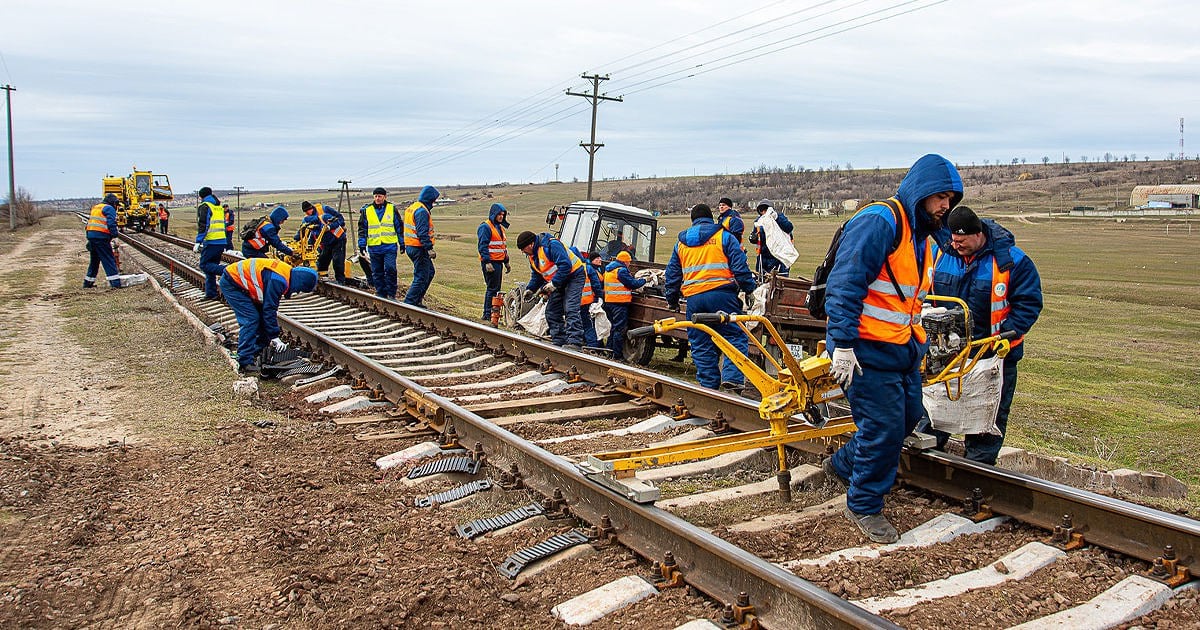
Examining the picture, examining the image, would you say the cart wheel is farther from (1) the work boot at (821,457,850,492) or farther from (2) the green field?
(1) the work boot at (821,457,850,492)

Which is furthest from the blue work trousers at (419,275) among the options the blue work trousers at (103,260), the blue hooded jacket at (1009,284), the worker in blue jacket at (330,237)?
the blue hooded jacket at (1009,284)

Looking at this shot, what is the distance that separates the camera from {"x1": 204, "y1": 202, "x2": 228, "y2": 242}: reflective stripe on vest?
14.2 meters

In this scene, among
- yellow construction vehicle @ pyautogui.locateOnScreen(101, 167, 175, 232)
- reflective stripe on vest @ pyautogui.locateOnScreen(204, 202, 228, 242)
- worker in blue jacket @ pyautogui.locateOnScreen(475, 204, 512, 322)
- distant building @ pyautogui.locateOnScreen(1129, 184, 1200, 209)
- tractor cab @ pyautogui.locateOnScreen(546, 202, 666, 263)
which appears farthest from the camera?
distant building @ pyautogui.locateOnScreen(1129, 184, 1200, 209)

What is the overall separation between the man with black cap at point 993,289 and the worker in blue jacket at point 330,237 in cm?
1326

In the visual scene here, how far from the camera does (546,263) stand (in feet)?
37.0

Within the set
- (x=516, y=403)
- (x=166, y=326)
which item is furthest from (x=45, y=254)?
(x=516, y=403)

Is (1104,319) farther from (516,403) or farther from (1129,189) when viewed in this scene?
(1129,189)

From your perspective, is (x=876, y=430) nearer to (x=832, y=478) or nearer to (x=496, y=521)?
(x=832, y=478)

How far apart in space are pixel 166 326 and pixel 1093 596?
451 inches

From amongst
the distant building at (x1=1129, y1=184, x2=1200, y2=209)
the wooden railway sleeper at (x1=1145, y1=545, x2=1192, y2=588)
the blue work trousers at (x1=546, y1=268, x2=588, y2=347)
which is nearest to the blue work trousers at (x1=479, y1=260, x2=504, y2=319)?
the blue work trousers at (x1=546, y1=268, x2=588, y2=347)

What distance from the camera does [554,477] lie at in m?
4.99

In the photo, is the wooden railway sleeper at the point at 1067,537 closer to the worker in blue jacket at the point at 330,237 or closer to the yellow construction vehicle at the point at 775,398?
the yellow construction vehicle at the point at 775,398

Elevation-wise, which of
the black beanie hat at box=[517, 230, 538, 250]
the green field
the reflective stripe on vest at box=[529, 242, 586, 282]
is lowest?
the green field

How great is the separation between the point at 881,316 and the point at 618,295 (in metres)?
6.49
